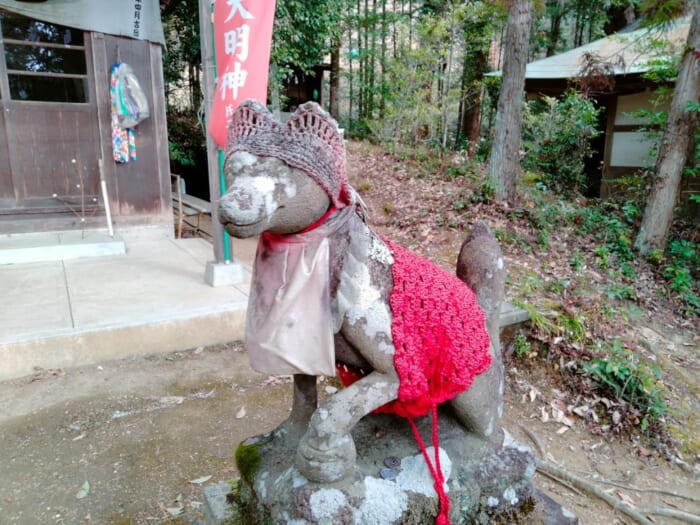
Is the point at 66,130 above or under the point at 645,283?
above

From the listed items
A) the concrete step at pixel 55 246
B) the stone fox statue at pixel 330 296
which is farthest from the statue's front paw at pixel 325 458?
the concrete step at pixel 55 246

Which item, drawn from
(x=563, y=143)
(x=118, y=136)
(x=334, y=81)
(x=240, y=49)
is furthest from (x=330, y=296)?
(x=334, y=81)

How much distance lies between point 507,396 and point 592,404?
0.56 metres

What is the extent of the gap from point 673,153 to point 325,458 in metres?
6.18

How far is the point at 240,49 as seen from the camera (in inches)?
143

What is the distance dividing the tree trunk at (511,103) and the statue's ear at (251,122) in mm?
6039

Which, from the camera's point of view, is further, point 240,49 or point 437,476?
point 240,49

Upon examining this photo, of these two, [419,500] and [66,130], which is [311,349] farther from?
[66,130]

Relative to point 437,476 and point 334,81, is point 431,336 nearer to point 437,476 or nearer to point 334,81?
point 437,476

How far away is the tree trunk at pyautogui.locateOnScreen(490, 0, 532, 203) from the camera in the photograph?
6.44m

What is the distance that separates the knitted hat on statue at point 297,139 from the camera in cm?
120

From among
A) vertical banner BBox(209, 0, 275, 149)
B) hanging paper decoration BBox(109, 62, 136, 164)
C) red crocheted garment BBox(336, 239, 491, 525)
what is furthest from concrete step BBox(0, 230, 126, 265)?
red crocheted garment BBox(336, 239, 491, 525)

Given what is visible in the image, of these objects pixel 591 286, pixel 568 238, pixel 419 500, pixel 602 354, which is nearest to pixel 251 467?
pixel 419 500

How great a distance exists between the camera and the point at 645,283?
5570 mm
